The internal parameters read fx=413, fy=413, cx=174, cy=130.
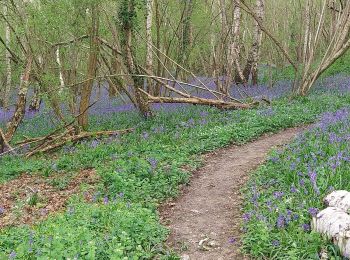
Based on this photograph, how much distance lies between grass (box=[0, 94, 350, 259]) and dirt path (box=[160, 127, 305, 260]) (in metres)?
0.29

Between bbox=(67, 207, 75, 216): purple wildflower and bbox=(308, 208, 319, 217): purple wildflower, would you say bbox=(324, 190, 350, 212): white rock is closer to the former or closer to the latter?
bbox=(308, 208, 319, 217): purple wildflower

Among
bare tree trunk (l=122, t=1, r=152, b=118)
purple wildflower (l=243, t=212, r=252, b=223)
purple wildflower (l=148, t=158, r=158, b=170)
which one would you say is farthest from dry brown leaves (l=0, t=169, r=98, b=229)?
bare tree trunk (l=122, t=1, r=152, b=118)

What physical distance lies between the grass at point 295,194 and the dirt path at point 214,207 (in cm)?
32

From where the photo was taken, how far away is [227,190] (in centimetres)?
827

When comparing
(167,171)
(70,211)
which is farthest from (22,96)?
(70,211)

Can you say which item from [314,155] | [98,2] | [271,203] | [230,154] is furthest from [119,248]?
[98,2]

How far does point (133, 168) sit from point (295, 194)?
12.4 feet

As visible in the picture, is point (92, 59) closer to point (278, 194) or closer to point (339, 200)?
point (278, 194)

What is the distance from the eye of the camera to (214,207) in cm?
751

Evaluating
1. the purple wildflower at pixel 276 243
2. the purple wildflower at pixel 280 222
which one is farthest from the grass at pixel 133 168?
the purple wildflower at pixel 280 222

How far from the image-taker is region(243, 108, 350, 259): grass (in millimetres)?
5285

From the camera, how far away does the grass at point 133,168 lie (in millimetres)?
5625

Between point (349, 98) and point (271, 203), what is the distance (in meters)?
9.68

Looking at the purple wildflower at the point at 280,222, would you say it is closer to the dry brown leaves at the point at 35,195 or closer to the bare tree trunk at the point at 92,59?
the dry brown leaves at the point at 35,195
